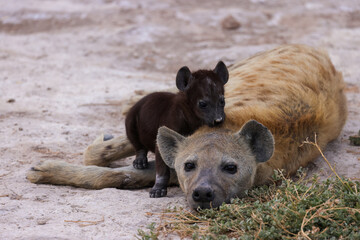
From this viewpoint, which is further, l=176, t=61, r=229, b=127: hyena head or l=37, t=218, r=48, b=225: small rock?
l=176, t=61, r=229, b=127: hyena head

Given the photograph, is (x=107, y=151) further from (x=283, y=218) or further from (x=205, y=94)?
(x=283, y=218)

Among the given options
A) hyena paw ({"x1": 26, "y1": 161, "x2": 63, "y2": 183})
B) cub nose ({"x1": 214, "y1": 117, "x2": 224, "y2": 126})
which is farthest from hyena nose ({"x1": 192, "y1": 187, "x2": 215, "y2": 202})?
hyena paw ({"x1": 26, "y1": 161, "x2": 63, "y2": 183})

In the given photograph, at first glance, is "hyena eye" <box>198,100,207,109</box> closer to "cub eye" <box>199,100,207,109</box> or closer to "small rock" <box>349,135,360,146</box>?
"cub eye" <box>199,100,207,109</box>

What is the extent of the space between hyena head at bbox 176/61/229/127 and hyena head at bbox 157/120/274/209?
5.3 inches

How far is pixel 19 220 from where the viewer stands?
280 centimetres

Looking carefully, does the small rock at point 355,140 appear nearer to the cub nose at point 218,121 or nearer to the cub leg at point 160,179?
the cub nose at point 218,121

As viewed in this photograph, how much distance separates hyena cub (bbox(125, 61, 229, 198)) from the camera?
3121 millimetres

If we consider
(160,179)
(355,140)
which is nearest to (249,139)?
(160,179)

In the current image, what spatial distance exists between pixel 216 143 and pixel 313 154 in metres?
0.96

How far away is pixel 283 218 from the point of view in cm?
249

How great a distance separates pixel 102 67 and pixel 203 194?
486cm

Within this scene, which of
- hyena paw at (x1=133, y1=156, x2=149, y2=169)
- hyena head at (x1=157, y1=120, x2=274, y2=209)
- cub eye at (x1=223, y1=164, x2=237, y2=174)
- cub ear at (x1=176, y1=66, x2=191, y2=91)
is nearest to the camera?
hyena head at (x1=157, y1=120, x2=274, y2=209)

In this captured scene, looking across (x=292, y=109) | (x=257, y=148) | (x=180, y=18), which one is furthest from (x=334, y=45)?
(x=257, y=148)

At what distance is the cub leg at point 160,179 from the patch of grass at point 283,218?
368 mm
